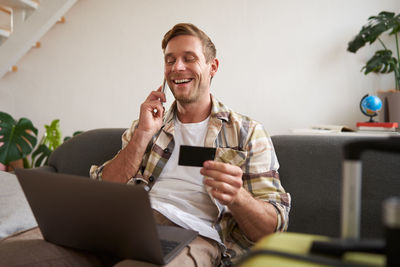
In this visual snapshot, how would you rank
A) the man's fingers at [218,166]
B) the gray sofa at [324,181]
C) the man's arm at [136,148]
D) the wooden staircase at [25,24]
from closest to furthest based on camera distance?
1. the man's fingers at [218,166]
2. the gray sofa at [324,181]
3. the man's arm at [136,148]
4. the wooden staircase at [25,24]

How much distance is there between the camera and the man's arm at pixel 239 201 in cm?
89

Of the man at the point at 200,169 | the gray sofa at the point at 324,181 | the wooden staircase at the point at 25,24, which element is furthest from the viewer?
the wooden staircase at the point at 25,24

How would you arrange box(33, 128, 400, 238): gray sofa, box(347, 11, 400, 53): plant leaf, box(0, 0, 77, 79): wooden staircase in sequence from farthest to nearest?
box(0, 0, 77, 79): wooden staircase < box(347, 11, 400, 53): plant leaf < box(33, 128, 400, 238): gray sofa

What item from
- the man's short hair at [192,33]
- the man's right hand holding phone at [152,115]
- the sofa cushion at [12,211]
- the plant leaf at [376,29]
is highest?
the plant leaf at [376,29]

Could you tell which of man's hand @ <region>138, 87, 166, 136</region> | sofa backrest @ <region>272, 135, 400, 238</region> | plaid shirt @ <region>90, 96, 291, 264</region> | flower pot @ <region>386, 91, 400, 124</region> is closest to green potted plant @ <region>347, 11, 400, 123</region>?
flower pot @ <region>386, 91, 400, 124</region>

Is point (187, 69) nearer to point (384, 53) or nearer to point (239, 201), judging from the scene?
point (239, 201)

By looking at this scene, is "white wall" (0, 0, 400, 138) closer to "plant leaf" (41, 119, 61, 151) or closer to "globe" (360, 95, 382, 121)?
"plant leaf" (41, 119, 61, 151)

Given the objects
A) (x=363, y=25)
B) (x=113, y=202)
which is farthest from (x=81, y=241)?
(x=363, y=25)

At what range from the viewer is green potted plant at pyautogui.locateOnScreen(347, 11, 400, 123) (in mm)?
2070

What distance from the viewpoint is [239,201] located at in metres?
1.01

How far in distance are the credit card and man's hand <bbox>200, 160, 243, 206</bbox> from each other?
0.06 metres

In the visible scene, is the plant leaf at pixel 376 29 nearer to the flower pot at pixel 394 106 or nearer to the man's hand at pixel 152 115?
the flower pot at pixel 394 106

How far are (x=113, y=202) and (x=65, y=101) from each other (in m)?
2.66

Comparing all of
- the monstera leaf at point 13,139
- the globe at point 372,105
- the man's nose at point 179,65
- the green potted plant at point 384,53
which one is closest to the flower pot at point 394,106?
the green potted plant at point 384,53
